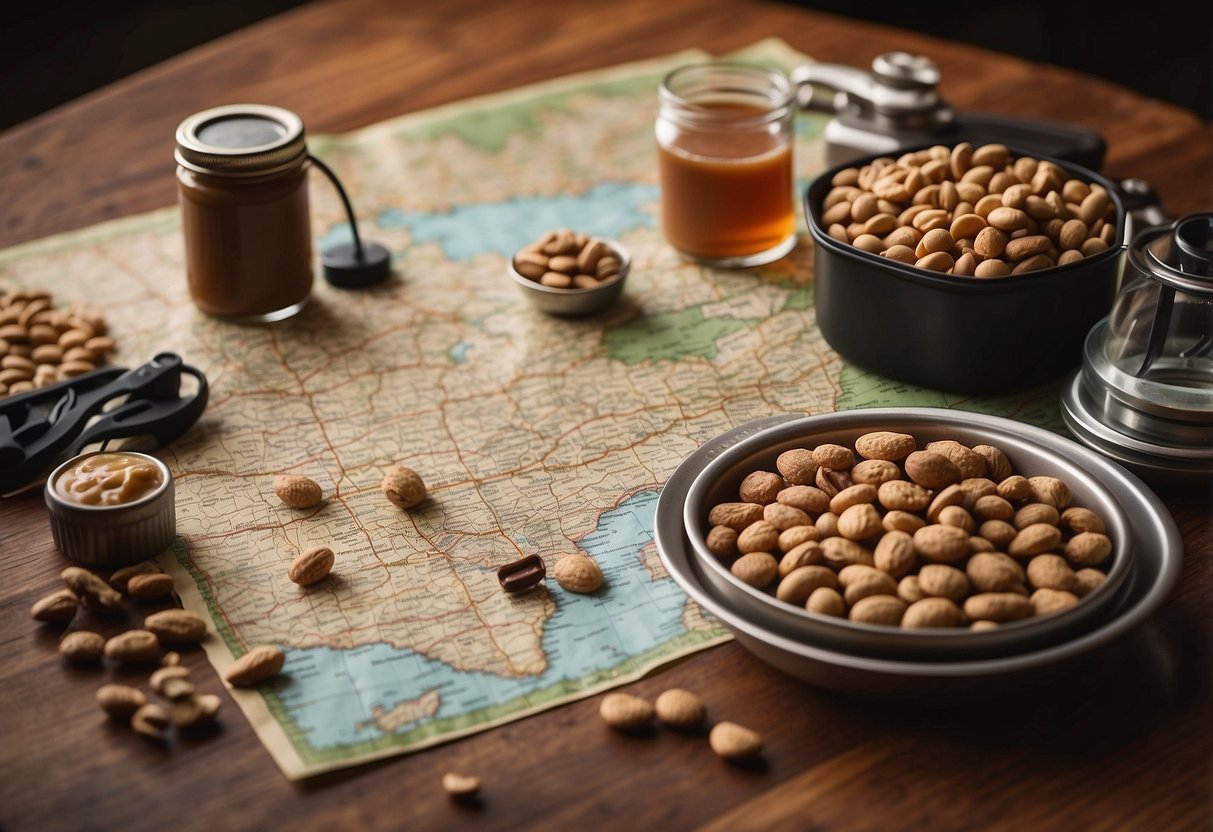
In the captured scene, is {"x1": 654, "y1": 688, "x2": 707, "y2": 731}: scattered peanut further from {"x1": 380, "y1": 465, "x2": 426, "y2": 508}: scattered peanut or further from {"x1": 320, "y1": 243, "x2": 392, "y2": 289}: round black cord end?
{"x1": 320, "y1": 243, "x2": 392, "y2": 289}: round black cord end

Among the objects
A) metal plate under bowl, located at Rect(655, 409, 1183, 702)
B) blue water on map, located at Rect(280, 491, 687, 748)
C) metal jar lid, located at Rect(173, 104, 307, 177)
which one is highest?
metal jar lid, located at Rect(173, 104, 307, 177)

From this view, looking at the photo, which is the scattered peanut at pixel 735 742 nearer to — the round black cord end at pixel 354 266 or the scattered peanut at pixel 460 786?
the scattered peanut at pixel 460 786

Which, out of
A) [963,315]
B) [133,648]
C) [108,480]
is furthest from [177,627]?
[963,315]

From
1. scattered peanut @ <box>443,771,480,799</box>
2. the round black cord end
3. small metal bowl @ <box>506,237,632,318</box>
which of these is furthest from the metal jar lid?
scattered peanut @ <box>443,771,480,799</box>

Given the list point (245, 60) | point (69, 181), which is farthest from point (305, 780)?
point (245, 60)

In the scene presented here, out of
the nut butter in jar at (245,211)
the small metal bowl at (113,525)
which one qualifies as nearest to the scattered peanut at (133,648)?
the small metal bowl at (113,525)
